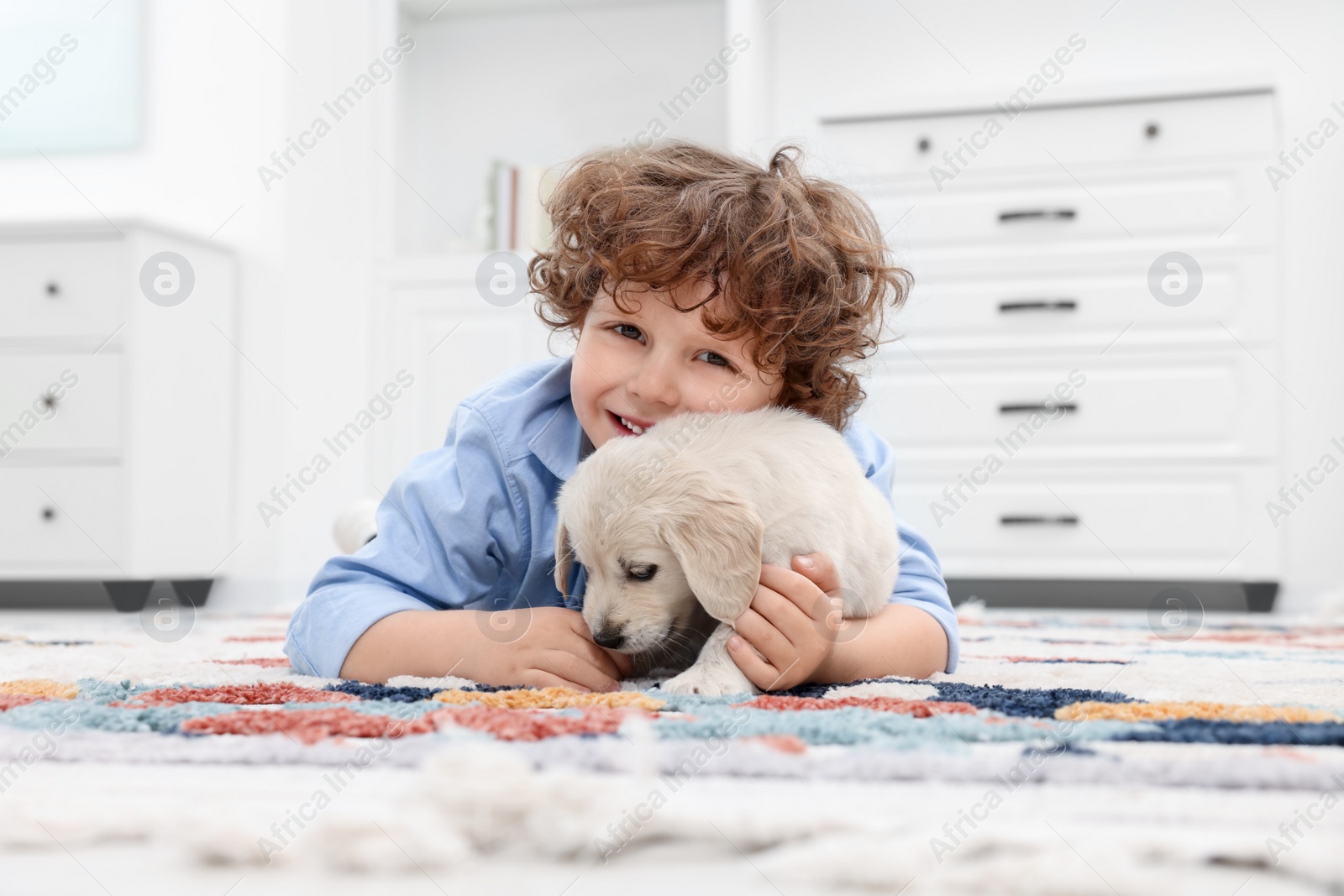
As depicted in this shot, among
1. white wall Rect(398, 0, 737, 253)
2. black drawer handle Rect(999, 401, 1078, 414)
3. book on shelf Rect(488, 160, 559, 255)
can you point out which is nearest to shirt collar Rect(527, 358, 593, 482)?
black drawer handle Rect(999, 401, 1078, 414)

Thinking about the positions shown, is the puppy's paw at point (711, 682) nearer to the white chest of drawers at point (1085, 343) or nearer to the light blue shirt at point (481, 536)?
the light blue shirt at point (481, 536)

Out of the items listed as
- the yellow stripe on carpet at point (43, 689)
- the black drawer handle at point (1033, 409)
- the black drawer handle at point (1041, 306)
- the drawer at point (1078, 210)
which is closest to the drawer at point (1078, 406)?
the black drawer handle at point (1033, 409)

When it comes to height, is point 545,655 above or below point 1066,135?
below

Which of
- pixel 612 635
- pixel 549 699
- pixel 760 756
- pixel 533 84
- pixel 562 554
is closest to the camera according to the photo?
pixel 760 756

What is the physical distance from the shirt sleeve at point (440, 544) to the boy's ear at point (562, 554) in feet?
0.63

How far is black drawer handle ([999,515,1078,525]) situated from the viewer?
10.5 ft

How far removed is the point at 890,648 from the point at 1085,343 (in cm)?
228

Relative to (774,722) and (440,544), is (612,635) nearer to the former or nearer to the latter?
(774,722)

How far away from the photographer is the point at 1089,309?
10.6 ft

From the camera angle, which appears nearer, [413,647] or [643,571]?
[643,571]

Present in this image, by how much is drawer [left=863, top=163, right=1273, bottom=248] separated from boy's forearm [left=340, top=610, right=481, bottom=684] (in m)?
2.34

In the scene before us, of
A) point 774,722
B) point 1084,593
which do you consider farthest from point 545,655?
point 1084,593

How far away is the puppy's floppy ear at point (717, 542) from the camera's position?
1.02 metres

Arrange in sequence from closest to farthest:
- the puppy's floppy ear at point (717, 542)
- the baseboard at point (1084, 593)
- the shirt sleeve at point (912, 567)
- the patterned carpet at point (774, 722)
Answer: the patterned carpet at point (774, 722) → the puppy's floppy ear at point (717, 542) → the shirt sleeve at point (912, 567) → the baseboard at point (1084, 593)
